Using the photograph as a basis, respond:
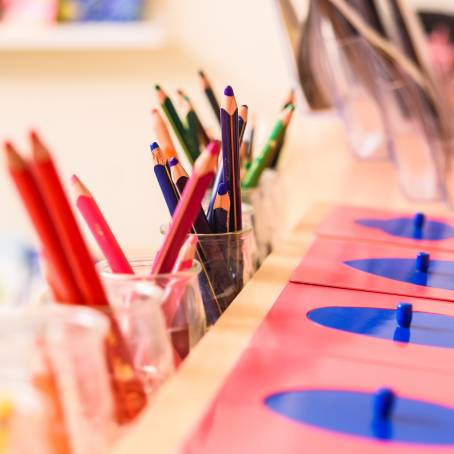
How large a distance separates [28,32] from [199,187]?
1.71 m

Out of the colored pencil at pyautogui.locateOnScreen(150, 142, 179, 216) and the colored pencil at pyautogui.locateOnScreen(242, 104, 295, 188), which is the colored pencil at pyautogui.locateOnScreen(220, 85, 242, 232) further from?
the colored pencil at pyautogui.locateOnScreen(242, 104, 295, 188)

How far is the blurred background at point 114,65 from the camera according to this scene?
1.93 meters

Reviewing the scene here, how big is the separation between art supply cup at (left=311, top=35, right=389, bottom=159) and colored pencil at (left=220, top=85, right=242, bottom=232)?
479 millimetres

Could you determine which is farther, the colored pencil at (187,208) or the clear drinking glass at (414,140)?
the clear drinking glass at (414,140)

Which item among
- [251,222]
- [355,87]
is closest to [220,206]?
[251,222]

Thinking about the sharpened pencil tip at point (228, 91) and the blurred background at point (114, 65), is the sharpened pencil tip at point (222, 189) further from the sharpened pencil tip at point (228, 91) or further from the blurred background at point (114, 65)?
the blurred background at point (114, 65)

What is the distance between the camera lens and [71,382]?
0.33 m

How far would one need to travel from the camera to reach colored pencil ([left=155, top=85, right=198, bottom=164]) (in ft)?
2.00

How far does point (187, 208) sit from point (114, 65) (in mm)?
1702

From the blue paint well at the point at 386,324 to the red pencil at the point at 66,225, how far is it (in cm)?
17

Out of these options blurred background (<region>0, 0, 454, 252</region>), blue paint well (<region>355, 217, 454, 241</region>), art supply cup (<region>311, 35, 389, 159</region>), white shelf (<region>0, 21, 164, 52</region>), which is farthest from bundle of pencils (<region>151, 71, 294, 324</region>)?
white shelf (<region>0, 21, 164, 52</region>)

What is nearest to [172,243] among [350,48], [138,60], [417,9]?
[350,48]

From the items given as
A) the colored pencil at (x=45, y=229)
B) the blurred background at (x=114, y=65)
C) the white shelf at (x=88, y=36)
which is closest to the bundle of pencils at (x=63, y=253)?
the colored pencil at (x=45, y=229)

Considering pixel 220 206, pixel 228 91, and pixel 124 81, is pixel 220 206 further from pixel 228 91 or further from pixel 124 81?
pixel 124 81
